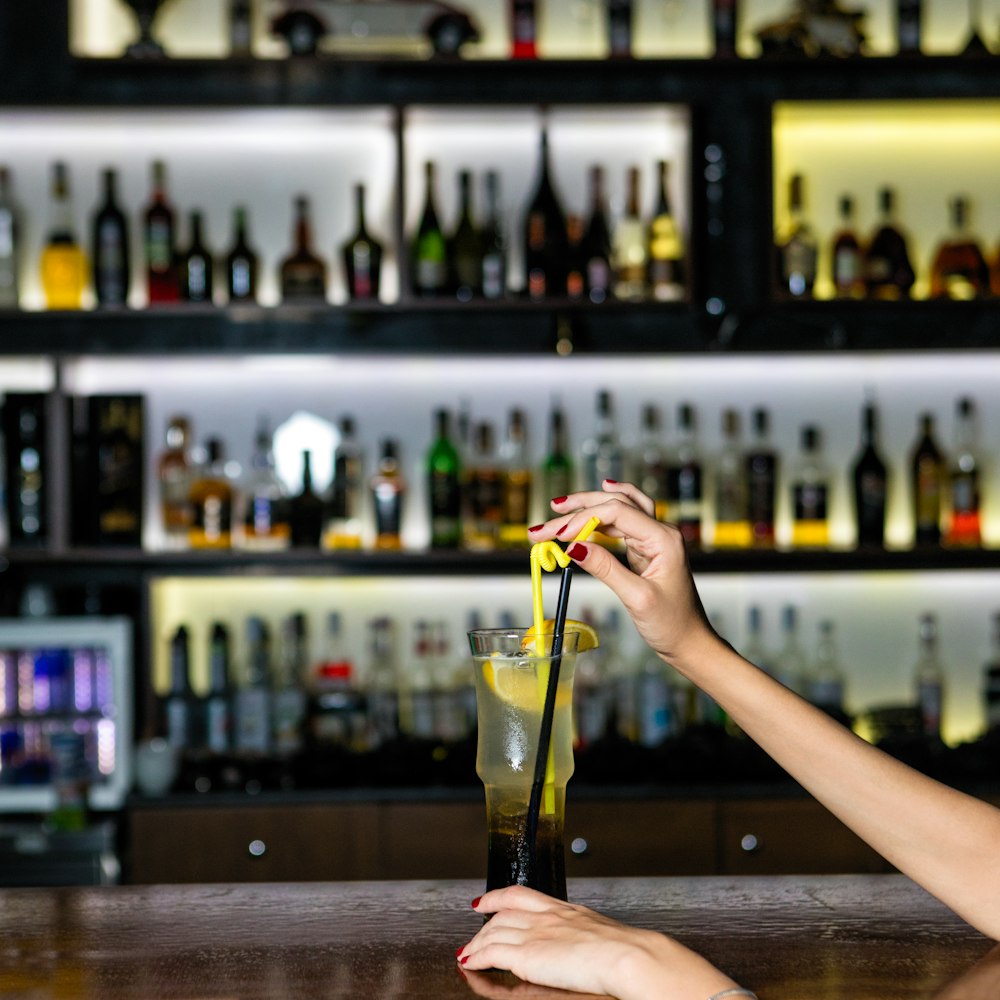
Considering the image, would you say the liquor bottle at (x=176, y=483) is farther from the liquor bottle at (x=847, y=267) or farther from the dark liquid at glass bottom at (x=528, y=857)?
the dark liquid at glass bottom at (x=528, y=857)

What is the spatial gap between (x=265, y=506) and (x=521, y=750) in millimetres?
1791

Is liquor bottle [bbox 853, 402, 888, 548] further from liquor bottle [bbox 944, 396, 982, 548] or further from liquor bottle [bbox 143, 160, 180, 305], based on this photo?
liquor bottle [bbox 143, 160, 180, 305]

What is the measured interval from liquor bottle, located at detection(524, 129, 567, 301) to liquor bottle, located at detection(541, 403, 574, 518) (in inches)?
11.1

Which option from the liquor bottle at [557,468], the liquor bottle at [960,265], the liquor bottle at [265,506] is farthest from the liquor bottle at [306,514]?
the liquor bottle at [960,265]

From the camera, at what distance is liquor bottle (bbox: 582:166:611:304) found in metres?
2.62

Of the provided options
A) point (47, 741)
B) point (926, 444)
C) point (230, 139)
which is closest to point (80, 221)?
point (230, 139)

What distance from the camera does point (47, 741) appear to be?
2547mm

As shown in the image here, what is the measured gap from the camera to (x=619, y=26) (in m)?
2.69

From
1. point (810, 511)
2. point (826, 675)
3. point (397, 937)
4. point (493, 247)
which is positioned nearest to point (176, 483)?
point (493, 247)

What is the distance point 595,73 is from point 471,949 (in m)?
2.15

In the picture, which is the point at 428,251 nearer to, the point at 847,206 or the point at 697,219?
the point at 697,219

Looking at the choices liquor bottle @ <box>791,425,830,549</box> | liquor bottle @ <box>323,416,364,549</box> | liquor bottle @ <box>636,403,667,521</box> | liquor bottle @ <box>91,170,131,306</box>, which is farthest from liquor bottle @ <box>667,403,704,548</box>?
liquor bottle @ <box>91,170,131,306</box>

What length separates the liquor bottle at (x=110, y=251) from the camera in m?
2.65

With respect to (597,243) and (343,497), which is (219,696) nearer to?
(343,497)
